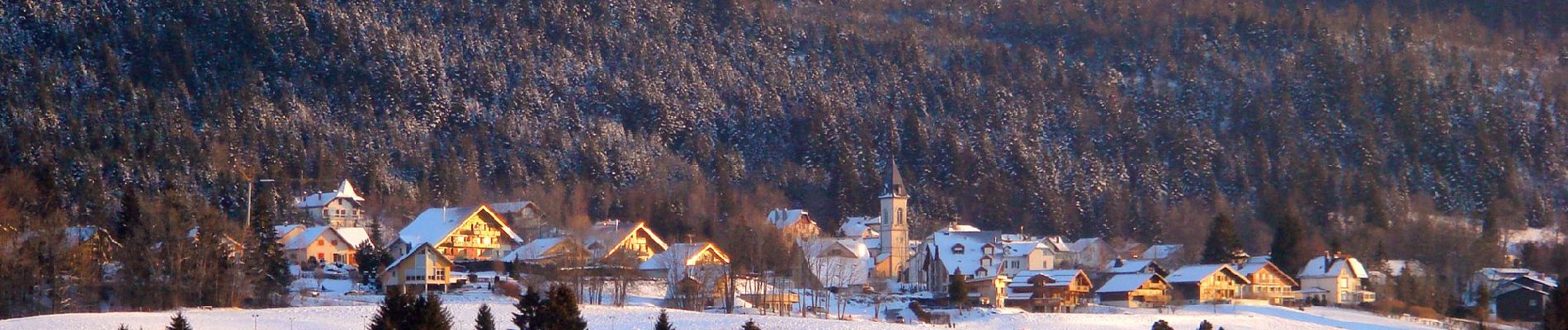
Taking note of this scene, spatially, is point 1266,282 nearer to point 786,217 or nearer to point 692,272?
point 692,272

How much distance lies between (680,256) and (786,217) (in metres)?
40.3

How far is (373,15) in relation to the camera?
174 meters

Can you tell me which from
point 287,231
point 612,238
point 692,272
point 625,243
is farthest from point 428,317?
point 287,231

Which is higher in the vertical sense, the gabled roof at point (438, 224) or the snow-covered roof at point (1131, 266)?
the gabled roof at point (438, 224)

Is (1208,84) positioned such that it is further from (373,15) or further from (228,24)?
(228,24)

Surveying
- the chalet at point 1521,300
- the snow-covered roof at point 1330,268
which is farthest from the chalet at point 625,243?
the chalet at point 1521,300

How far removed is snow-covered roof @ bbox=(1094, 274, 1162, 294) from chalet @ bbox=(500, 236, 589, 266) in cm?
2139

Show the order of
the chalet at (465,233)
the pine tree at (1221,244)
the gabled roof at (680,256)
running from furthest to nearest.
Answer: the pine tree at (1221,244), the chalet at (465,233), the gabled roof at (680,256)

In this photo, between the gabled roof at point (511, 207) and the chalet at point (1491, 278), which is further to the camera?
the gabled roof at point (511, 207)

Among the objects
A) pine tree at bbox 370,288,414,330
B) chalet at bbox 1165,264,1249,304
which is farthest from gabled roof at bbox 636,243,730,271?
pine tree at bbox 370,288,414,330

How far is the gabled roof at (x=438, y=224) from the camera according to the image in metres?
84.4

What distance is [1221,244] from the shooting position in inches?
3526

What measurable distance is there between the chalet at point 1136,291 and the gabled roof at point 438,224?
27.2 m

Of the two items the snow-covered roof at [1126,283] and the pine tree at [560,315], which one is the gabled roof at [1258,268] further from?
the pine tree at [560,315]
